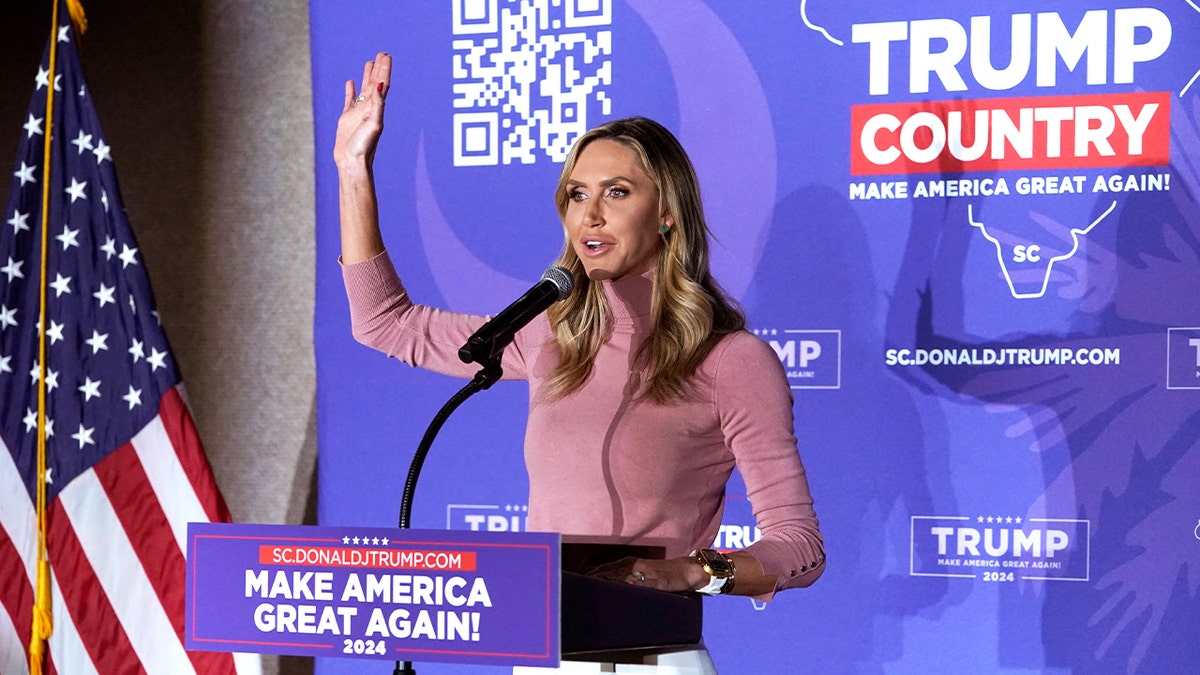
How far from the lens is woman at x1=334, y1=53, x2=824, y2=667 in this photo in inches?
67.8

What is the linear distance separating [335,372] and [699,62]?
1075 mm

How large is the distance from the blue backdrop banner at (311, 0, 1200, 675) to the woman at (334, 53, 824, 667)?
0.75m

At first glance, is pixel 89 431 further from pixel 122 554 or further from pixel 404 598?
pixel 404 598

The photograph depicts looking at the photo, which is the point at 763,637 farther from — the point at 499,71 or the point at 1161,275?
the point at 499,71

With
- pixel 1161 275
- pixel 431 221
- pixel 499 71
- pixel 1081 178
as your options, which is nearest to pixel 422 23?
pixel 499 71

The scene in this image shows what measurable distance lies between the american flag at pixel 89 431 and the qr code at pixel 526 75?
86 centimetres

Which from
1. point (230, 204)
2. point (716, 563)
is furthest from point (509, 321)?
point (230, 204)

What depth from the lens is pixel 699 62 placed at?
265 centimetres

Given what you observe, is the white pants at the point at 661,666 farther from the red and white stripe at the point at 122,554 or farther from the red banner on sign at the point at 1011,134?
the red and white stripe at the point at 122,554

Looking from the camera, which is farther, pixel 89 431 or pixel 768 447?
pixel 89 431

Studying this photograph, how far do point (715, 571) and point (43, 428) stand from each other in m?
1.99

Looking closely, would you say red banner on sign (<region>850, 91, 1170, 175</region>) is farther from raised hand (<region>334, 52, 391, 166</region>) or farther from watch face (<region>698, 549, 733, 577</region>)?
watch face (<region>698, 549, 733, 577</region>)

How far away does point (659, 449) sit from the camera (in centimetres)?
175

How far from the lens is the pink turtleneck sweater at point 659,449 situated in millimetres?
1704
